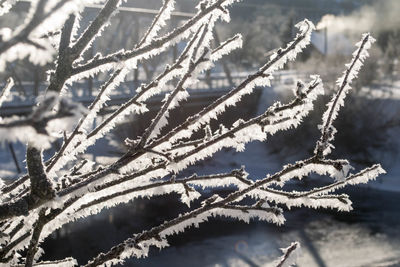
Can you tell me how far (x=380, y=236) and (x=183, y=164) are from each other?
16.8 meters

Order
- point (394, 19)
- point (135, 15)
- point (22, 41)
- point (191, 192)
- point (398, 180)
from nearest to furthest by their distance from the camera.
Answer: point (22, 41), point (191, 192), point (398, 180), point (135, 15), point (394, 19)

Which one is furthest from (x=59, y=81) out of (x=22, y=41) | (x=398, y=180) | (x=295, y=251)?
(x=398, y=180)

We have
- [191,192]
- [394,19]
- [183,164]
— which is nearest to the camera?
[183,164]

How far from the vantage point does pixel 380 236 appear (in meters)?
16.8

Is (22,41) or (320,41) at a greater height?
(320,41)

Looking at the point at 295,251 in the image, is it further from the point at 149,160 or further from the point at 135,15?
the point at 135,15

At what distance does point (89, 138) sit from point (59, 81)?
548mm

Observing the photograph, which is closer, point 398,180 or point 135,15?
point 398,180

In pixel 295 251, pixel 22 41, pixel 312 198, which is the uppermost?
pixel 22 41

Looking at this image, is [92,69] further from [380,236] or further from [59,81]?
[380,236]

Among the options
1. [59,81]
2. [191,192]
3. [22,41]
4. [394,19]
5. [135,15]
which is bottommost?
[191,192]

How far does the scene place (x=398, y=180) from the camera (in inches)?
935

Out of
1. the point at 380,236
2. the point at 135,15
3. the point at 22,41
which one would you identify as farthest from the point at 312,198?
the point at 135,15

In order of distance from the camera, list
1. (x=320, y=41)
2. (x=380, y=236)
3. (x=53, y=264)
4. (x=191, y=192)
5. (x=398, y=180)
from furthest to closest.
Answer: (x=320, y=41), (x=398, y=180), (x=380, y=236), (x=53, y=264), (x=191, y=192)
